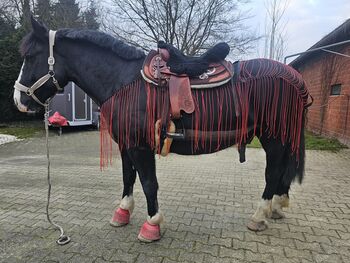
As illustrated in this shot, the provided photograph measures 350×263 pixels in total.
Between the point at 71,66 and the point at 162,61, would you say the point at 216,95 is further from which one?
the point at 71,66

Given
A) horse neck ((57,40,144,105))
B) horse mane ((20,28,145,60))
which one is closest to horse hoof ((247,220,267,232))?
horse neck ((57,40,144,105))

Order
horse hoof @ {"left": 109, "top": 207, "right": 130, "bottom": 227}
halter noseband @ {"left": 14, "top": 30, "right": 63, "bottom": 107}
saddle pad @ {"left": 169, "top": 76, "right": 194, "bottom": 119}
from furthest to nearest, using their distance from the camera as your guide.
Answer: horse hoof @ {"left": 109, "top": 207, "right": 130, "bottom": 227}
halter noseband @ {"left": 14, "top": 30, "right": 63, "bottom": 107}
saddle pad @ {"left": 169, "top": 76, "right": 194, "bottom": 119}

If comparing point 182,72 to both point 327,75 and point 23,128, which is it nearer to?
point 327,75

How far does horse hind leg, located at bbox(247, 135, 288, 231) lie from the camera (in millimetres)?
2711

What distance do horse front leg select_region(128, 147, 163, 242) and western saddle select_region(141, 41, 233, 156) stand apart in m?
0.14

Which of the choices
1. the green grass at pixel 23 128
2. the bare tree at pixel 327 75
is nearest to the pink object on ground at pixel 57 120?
the green grass at pixel 23 128

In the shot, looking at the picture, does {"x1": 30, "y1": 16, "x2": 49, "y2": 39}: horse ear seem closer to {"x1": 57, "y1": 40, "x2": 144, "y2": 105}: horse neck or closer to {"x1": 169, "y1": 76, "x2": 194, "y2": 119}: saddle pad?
{"x1": 57, "y1": 40, "x2": 144, "y2": 105}: horse neck

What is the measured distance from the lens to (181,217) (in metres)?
3.10

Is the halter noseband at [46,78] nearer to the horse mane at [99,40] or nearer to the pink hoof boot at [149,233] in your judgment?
the horse mane at [99,40]

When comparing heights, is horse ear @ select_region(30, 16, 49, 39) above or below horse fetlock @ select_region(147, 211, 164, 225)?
above

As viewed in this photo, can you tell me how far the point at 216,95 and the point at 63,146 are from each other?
22.4 feet

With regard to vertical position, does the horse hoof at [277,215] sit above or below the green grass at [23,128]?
above

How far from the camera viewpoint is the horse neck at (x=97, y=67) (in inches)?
98.3

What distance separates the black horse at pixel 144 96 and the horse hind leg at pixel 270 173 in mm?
59
